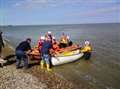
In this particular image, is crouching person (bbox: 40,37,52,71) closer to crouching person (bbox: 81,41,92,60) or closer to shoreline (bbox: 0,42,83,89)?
shoreline (bbox: 0,42,83,89)

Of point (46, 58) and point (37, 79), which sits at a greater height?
point (46, 58)

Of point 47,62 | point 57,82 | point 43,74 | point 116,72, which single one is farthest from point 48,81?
point 116,72

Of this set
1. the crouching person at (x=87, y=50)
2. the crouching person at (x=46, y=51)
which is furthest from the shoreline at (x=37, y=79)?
the crouching person at (x=87, y=50)

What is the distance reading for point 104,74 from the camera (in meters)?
16.6

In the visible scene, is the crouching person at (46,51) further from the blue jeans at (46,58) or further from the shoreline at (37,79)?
the shoreline at (37,79)

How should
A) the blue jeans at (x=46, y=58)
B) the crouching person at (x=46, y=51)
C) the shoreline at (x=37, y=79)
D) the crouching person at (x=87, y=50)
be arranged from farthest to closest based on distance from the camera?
1. the crouching person at (x=87, y=50)
2. the blue jeans at (x=46, y=58)
3. the crouching person at (x=46, y=51)
4. the shoreline at (x=37, y=79)

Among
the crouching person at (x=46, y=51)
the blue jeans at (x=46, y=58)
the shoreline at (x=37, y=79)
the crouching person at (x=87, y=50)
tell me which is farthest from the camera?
the crouching person at (x=87, y=50)

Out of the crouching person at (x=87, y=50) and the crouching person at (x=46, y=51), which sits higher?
the crouching person at (x=46, y=51)

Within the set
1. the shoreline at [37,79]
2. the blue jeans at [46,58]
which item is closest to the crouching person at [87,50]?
the blue jeans at [46,58]

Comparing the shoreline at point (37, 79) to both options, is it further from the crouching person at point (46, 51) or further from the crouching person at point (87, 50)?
the crouching person at point (87, 50)

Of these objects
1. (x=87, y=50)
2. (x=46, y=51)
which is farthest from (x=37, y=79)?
(x=87, y=50)

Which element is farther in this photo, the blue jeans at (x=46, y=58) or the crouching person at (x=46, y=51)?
the blue jeans at (x=46, y=58)

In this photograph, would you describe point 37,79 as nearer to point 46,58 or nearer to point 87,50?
point 46,58

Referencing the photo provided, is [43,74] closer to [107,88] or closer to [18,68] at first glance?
[18,68]
